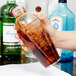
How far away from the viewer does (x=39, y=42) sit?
75 cm

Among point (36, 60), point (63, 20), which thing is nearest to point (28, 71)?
point (36, 60)

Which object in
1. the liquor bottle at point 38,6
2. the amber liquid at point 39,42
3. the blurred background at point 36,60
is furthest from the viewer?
the liquor bottle at point 38,6

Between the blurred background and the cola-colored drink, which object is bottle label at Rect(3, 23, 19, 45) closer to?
the blurred background

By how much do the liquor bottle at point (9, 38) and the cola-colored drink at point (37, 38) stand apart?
0.30 m

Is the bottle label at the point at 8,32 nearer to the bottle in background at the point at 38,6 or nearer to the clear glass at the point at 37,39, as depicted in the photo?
the bottle in background at the point at 38,6

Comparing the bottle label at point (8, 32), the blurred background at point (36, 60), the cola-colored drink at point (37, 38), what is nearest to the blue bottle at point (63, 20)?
the blurred background at point (36, 60)

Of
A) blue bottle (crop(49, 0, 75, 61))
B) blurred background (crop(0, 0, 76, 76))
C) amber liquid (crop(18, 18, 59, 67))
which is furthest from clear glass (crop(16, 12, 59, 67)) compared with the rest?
blue bottle (crop(49, 0, 75, 61))

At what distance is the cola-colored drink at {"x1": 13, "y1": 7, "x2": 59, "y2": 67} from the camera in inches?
29.7

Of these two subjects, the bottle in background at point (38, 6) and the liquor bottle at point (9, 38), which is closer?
the liquor bottle at point (9, 38)

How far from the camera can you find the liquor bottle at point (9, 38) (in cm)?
108

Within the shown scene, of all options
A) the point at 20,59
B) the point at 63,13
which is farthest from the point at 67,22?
the point at 20,59

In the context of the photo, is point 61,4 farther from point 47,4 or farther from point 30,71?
point 30,71

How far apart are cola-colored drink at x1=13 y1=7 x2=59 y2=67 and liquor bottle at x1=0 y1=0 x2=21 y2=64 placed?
0.98 ft

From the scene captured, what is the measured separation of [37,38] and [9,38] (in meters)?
0.37
